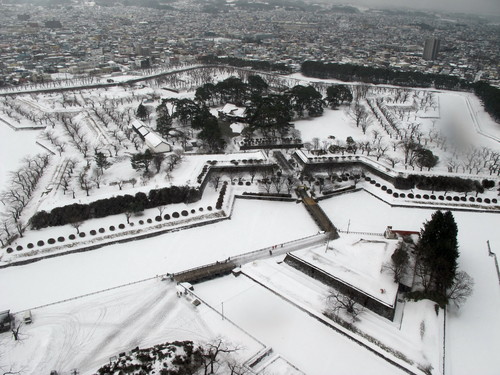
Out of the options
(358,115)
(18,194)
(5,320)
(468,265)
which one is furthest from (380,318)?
(358,115)

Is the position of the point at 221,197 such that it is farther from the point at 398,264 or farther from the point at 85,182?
the point at 398,264

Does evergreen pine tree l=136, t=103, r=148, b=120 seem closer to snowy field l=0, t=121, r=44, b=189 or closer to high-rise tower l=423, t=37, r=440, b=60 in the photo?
snowy field l=0, t=121, r=44, b=189

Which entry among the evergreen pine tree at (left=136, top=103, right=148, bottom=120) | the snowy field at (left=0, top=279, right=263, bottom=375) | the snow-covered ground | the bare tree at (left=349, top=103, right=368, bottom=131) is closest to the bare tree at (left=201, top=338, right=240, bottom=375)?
the snowy field at (left=0, top=279, right=263, bottom=375)

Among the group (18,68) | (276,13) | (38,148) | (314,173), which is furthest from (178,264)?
(276,13)

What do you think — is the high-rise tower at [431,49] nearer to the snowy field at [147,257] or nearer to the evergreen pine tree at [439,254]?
the snowy field at [147,257]

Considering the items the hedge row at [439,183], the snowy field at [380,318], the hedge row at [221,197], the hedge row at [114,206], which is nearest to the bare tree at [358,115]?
the hedge row at [439,183]
